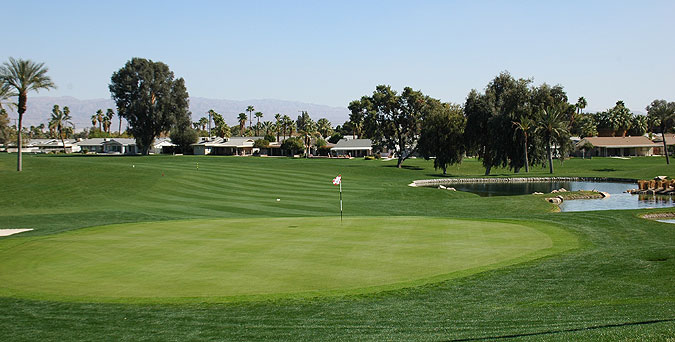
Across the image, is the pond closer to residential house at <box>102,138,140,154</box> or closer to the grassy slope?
the grassy slope

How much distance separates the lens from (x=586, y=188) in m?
61.5

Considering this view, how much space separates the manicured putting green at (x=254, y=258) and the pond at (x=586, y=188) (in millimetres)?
24830

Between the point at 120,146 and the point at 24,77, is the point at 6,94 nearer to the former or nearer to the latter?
the point at 24,77

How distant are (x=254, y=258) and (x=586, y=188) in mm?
54074

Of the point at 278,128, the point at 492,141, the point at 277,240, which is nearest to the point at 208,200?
the point at 277,240

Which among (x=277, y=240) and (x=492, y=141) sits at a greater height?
A: (x=492, y=141)

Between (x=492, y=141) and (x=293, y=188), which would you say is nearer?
(x=293, y=188)

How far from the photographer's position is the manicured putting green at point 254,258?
13391 mm

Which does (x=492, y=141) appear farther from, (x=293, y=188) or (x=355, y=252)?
(x=355, y=252)

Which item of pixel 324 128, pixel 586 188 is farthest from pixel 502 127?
pixel 324 128

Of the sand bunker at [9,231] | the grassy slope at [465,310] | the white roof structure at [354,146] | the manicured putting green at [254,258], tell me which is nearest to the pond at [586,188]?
the grassy slope at [465,310]

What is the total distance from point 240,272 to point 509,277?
6825mm

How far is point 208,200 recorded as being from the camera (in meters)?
39.0

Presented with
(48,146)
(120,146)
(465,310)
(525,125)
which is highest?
(525,125)
